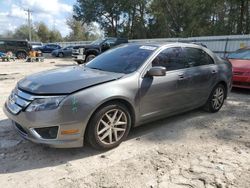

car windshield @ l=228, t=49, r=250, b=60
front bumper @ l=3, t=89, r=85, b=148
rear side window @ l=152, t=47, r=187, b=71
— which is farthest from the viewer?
car windshield @ l=228, t=49, r=250, b=60

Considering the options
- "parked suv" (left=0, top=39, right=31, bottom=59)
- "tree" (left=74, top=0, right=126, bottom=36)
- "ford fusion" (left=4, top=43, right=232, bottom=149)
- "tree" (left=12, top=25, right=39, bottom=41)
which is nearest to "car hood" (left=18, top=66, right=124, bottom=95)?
"ford fusion" (left=4, top=43, right=232, bottom=149)

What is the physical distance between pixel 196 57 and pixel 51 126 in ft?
10.5

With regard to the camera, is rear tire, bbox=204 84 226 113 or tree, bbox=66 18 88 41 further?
tree, bbox=66 18 88 41

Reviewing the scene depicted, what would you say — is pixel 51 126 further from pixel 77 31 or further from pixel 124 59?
pixel 77 31

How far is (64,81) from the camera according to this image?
3537 millimetres

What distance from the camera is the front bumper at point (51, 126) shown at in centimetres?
323

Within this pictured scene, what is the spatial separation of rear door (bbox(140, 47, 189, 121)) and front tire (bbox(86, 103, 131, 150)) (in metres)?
0.38

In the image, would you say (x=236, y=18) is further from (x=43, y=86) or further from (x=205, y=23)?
(x=43, y=86)

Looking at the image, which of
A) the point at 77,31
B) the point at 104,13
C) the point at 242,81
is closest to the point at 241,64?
the point at 242,81

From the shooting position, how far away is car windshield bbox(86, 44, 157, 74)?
4195 millimetres

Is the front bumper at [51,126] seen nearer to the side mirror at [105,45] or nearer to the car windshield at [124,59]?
the car windshield at [124,59]

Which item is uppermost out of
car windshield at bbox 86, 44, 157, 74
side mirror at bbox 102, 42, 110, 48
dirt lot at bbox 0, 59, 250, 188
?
side mirror at bbox 102, 42, 110, 48

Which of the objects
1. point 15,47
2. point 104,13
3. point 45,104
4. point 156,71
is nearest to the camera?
point 45,104

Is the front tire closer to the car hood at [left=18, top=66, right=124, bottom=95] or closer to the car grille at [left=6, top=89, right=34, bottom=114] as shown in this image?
the car hood at [left=18, top=66, right=124, bottom=95]
